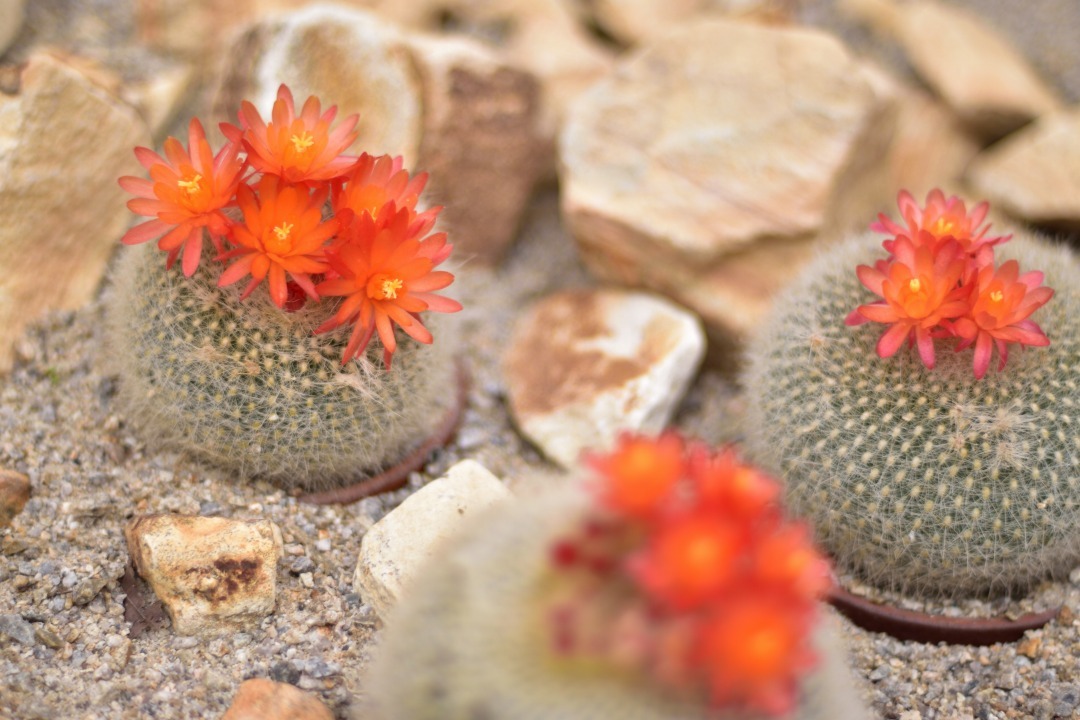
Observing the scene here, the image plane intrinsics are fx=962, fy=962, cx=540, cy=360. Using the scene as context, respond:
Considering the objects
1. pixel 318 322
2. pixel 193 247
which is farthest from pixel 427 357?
pixel 193 247

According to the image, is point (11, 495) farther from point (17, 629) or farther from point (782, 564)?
point (782, 564)

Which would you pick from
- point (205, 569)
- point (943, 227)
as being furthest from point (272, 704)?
point (943, 227)

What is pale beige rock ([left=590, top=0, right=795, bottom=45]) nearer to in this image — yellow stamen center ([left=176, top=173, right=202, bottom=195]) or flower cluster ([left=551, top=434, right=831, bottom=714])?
yellow stamen center ([left=176, top=173, right=202, bottom=195])

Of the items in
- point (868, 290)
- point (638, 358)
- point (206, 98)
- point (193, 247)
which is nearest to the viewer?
point (193, 247)

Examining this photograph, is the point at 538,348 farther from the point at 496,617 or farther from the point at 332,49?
the point at 496,617

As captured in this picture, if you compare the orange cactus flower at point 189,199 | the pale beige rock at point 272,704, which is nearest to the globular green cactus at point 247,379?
the orange cactus flower at point 189,199

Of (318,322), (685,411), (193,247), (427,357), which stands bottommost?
(685,411)
